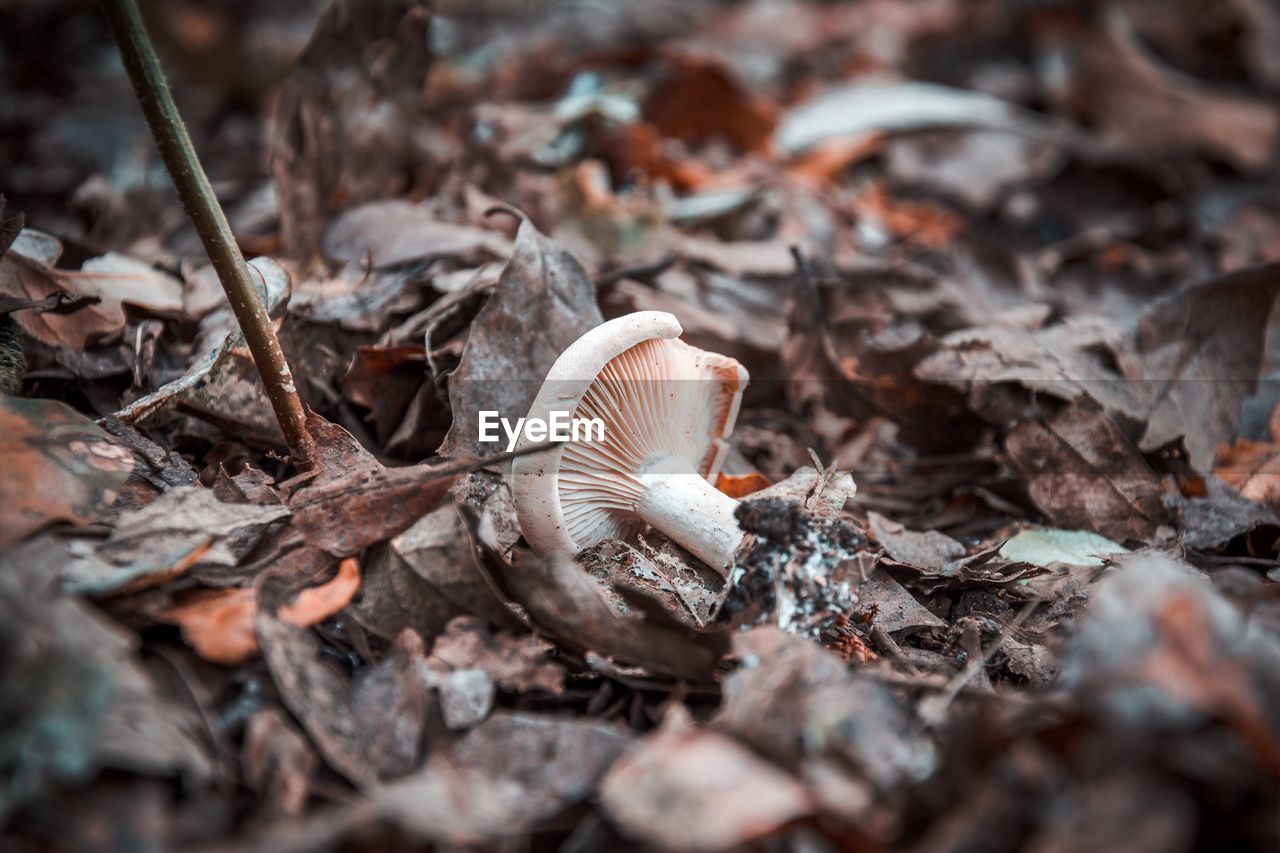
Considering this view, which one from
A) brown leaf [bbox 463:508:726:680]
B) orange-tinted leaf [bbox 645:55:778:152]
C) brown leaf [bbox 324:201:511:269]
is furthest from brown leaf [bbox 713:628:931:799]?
orange-tinted leaf [bbox 645:55:778:152]

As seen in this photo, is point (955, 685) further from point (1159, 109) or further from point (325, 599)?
point (1159, 109)

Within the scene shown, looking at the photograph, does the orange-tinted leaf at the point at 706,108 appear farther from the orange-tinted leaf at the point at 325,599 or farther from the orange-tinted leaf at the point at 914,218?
the orange-tinted leaf at the point at 325,599

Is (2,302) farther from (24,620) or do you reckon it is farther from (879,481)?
(879,481)

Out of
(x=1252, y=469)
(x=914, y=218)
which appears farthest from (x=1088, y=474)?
(x=914, y=218)

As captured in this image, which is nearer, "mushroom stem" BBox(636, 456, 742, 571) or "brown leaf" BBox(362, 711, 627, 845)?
"brown leaf" BBox(362, 711, 627, 845)

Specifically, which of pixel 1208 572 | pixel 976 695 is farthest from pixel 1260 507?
pixel 976 695

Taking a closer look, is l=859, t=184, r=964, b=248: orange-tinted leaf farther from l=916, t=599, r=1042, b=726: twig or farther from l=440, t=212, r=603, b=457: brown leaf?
l=916, t=599, r=1042, b=726: twig

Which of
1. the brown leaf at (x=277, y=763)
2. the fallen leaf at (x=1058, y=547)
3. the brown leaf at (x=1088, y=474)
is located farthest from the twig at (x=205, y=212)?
the brown leaf at (x=1088, y=474)
